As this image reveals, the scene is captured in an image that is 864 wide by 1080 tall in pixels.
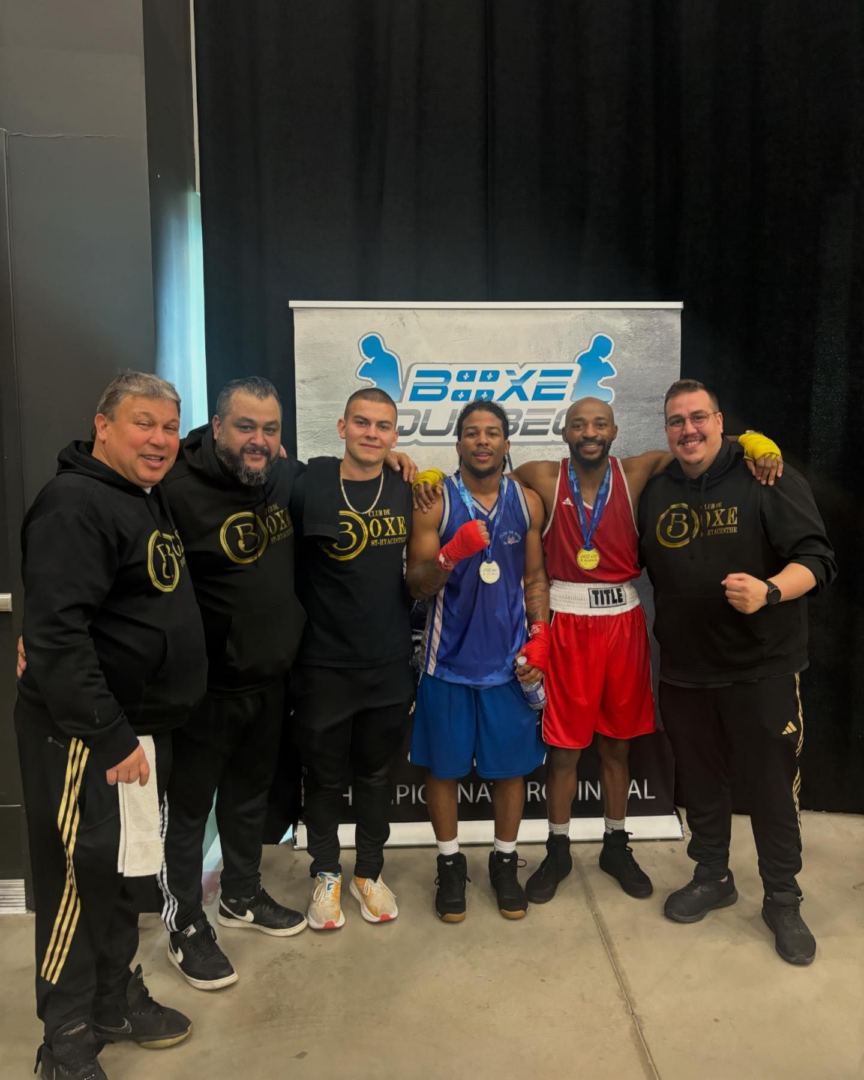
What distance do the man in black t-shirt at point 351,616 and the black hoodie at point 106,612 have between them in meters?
0.52

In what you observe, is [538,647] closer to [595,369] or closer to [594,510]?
[594,510]

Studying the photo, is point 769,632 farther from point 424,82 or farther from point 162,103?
point 162,103

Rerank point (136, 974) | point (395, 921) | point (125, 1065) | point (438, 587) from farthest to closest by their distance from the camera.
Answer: point (395, 921)
point (438, 587)
point (136, 974)
point (125, 1065)

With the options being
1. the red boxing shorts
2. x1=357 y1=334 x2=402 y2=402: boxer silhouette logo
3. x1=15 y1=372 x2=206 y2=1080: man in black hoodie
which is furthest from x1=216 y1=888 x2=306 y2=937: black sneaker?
x1=357 y1=334 x2=402 y2=402: boxer silhouette logo

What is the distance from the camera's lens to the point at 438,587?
96.1 inches

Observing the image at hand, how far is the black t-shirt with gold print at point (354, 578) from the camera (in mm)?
2400

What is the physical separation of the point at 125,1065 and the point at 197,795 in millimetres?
703

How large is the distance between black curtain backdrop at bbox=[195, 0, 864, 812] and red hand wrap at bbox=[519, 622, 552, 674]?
43.5 inches

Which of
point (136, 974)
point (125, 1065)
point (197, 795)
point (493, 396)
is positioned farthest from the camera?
point (493, 396)

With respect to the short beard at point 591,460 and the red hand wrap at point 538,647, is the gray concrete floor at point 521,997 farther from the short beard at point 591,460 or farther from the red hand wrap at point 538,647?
the short beard at point 591,460

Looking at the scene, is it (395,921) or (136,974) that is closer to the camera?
(136,974)

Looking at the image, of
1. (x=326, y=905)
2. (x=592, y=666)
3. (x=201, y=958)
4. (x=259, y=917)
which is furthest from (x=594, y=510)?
(x=201, y=958)

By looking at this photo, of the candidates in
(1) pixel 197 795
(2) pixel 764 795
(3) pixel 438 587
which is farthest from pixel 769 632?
(1) pixel 197 795

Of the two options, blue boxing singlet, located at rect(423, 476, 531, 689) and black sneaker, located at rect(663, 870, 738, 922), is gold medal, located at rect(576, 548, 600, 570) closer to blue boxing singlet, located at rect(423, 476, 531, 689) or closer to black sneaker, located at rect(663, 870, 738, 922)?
blue boxing singlet, located at rect(423, 476, 531, 689)
